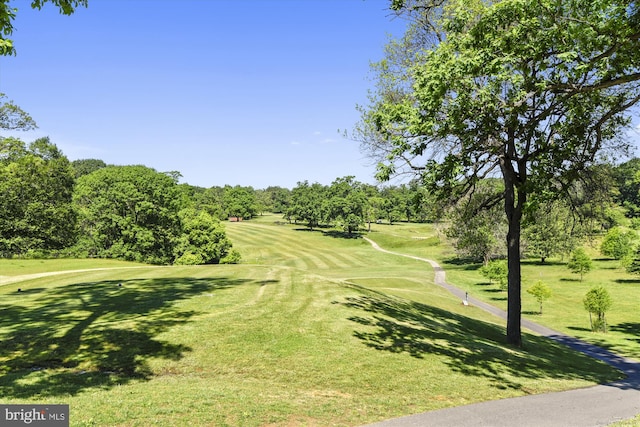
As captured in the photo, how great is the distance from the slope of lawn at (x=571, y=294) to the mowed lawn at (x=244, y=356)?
11.1 m

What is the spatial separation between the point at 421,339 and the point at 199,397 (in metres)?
9.27

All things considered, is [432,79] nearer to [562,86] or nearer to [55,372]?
[562,86]

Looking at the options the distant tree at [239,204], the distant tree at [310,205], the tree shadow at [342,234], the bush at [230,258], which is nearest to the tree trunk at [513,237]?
the bush at [230,258]

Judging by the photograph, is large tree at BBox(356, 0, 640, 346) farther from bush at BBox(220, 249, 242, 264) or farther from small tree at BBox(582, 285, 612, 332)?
bush at BBox(220, 249, 242, 264)

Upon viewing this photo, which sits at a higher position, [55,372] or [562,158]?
[562,158]

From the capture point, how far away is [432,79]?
10078 mm

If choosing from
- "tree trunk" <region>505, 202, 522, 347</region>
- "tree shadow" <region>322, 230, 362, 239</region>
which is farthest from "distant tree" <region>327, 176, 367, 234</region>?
"tree trunk" <region>505, 202, 522, 347</region>

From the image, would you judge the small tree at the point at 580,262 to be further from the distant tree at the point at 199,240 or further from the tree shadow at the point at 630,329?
the distant tree at the point at 199,240

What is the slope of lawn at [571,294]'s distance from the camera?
90.2ft

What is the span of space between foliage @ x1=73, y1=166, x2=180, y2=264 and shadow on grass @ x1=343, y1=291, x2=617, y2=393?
42.4 m

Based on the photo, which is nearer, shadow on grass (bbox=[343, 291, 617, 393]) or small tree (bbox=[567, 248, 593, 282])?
shadow on grass (bbox=[343, 291, 617, 393])

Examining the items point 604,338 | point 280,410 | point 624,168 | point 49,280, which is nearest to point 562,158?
point 624,168

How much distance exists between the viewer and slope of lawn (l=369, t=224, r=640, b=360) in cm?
2750

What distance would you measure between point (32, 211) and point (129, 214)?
12590 millimetres
